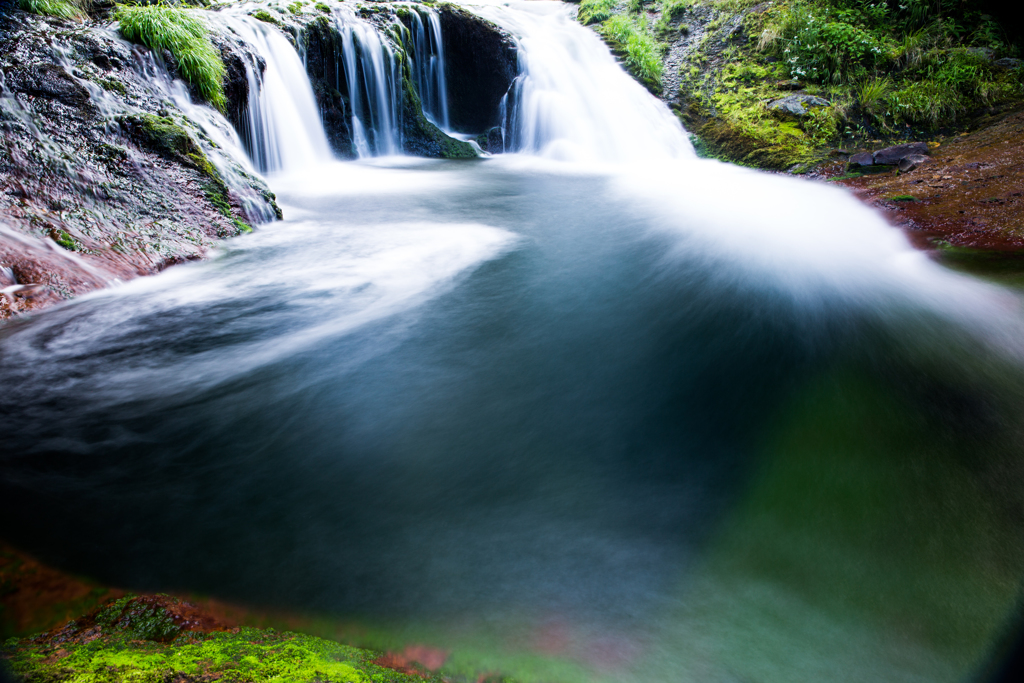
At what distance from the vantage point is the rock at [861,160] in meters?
7.93

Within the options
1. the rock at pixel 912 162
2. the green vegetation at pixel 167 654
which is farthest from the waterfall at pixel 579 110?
the green vegetation at pixel 167 654

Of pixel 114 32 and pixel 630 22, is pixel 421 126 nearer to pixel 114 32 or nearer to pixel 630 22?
pixel 114 32

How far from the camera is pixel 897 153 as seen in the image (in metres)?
7.76

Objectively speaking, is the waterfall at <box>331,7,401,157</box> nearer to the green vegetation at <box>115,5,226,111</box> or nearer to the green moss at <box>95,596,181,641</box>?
the green vegetation at <box>115,5,226,111</box>

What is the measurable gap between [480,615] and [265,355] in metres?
2.56

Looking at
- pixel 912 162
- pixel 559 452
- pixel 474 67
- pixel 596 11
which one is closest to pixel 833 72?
pixel 912 162

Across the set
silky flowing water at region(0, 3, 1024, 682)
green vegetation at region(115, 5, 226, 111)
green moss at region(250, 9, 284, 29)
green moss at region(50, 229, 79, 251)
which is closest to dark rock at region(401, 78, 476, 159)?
green moss at region(250, 9, 284, 29)

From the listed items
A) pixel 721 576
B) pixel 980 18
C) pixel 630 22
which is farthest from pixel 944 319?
pixel 630 22

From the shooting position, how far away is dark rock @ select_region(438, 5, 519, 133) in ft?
36.3

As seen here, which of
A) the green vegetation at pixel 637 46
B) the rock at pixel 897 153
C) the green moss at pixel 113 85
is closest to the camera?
the green moss at pixel 113 85

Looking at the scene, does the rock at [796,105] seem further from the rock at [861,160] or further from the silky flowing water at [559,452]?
the silky flowing water at [559,452]

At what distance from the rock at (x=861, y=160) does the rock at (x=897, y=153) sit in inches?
2.7

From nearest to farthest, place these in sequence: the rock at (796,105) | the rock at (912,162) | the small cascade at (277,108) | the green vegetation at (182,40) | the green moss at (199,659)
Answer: the green moss at (199,659)
the green vegetation at (182,40)
the rock at (912,162)
the small cascade at (277,108)
the rock at (796,105)

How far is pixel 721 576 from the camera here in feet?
6.23
